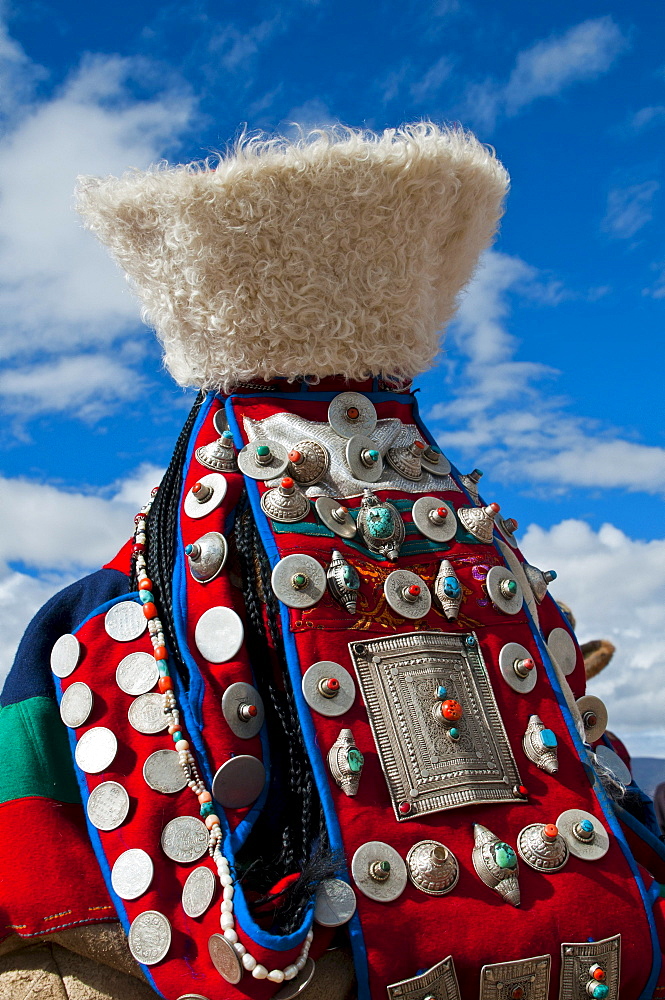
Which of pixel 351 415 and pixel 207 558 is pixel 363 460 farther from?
pixel 207 558

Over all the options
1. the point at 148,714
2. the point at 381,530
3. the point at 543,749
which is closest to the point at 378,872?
the point at 543,749

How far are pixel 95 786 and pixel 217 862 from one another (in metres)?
0.29

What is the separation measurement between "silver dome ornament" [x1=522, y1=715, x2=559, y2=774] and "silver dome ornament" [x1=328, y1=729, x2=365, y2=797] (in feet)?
1.21

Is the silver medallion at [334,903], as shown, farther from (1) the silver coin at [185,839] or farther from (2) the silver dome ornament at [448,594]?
(2) the silver dome ornament at [448,594]

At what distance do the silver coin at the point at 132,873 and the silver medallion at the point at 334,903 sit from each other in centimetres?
32

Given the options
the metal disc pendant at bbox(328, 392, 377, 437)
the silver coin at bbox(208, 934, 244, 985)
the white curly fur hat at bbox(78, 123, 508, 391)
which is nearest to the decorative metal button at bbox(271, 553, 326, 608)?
the metal disc pendant at bbox(328, 392, 377, 437)

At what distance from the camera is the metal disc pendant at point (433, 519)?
180 cm

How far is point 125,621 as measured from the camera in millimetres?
1738

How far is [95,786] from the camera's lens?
1.58m

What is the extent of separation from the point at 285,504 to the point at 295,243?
558mm

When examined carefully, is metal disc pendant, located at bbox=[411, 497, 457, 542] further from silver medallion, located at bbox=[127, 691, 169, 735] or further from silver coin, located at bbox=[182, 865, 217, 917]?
silver coin, located at bbox=[182, 865, 217, 917]

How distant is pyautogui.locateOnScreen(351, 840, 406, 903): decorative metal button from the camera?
142 cm

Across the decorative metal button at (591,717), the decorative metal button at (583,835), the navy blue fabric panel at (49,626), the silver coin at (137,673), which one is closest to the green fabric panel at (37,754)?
the navy blue fabric panel at (49,626)

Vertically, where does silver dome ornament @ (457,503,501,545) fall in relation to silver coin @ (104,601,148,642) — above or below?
above
